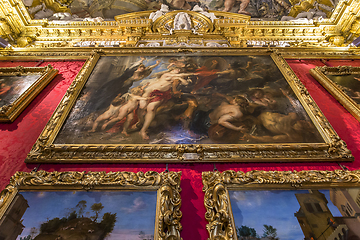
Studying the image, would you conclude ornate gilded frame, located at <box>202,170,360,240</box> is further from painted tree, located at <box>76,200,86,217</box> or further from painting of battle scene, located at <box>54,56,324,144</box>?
painted tree, located at <box>76,200,86,217</box>

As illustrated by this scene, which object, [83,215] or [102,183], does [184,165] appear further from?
[83,215]

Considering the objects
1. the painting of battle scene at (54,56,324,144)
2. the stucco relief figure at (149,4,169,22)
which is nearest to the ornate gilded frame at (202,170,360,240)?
the painting of battle scene at (54,56,324,144)

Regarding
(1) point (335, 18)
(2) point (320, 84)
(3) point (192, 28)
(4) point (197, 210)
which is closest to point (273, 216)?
(4) point (197, 210)

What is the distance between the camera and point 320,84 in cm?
533

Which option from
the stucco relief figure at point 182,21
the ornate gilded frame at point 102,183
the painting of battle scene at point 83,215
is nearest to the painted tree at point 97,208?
the painting of battle scene at point 83,215

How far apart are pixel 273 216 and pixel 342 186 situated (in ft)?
3.90

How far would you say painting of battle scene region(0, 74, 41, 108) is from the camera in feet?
14.9

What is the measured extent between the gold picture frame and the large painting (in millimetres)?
1031

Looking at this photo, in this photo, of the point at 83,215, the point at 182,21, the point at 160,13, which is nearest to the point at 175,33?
the point at 182,21

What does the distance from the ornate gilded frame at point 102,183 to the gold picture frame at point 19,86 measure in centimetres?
173

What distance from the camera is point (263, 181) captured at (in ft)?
10.1

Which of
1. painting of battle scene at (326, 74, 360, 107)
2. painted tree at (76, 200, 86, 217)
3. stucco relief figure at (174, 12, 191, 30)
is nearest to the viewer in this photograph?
painted tree at (76, 200, 86, 217)

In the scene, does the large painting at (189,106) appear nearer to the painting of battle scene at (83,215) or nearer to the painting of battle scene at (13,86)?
the painting of battle scene at (83,215)

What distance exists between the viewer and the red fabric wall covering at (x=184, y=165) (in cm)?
302
